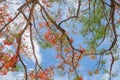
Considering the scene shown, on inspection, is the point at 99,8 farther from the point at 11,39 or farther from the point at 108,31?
the point at 11,39

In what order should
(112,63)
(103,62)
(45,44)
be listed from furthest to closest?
(45,44)
(103,62)
(112,63)

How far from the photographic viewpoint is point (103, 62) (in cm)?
783

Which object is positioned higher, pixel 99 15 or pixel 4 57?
pixel 99 15

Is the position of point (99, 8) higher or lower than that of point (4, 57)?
higher

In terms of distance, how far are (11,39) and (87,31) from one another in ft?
7.10

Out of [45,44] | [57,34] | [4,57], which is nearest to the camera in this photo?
[4,57]

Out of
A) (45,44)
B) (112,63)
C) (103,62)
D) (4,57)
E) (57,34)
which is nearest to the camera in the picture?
(112,63)

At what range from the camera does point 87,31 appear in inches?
364

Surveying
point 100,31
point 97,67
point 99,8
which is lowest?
point 97,67

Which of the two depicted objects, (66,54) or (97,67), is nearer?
(97,67)

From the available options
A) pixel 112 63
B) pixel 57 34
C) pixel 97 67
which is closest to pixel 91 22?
pixel 57 34

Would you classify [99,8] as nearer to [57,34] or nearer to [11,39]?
[57,34]

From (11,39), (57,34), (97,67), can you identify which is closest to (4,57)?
(11,39)

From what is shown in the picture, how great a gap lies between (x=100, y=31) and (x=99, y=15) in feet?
1.50
